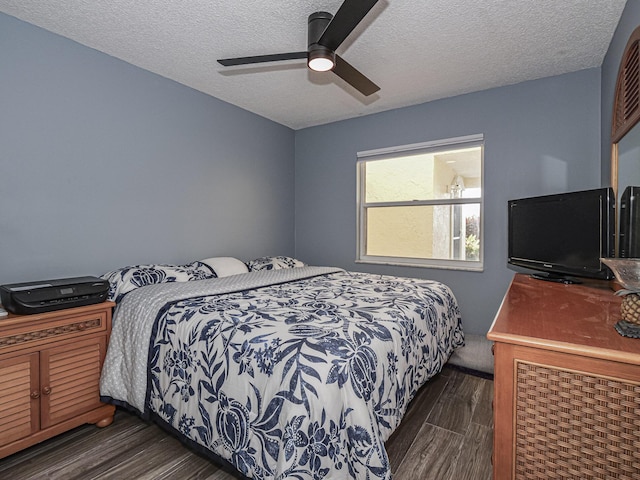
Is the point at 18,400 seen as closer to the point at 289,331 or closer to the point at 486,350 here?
the point at 289,331

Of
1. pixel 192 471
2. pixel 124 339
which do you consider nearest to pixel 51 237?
pixel 124 339

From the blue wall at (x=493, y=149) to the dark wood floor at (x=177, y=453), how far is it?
143 cm

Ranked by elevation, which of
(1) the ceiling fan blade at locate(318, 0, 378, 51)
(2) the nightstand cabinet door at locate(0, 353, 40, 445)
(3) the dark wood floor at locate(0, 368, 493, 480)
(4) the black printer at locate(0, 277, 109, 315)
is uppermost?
(1) the ceiling fan blade at locate(318, 0, 378, 51)

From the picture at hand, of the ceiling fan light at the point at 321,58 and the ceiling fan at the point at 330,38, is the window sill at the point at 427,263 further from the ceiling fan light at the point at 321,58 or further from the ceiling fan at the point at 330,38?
the ceiling fan light at the point at 321,58

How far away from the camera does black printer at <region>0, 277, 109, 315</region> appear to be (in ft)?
5.73

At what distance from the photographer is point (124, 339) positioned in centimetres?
204

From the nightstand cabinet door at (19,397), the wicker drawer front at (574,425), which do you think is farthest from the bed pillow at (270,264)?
the wicker drawer front at (574,425)

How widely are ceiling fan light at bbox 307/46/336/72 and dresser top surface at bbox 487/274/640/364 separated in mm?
1572

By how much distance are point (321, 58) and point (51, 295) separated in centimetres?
201

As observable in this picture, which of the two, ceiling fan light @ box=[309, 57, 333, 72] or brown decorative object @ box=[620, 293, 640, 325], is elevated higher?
ceiling fan light @ box=[309, 57, 333, 72]

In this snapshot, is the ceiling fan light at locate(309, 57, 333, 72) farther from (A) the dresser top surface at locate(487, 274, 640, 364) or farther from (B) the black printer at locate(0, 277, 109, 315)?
(B) the black printer at locate(0, 277, 109, 315)

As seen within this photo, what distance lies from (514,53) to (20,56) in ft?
11.3

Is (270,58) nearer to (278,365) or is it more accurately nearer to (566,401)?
(278,365)

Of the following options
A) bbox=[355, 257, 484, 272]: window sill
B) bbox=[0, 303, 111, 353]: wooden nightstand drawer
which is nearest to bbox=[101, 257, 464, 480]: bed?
bbox=[0, 303, 111, 353]: wooden nightstand drawer
